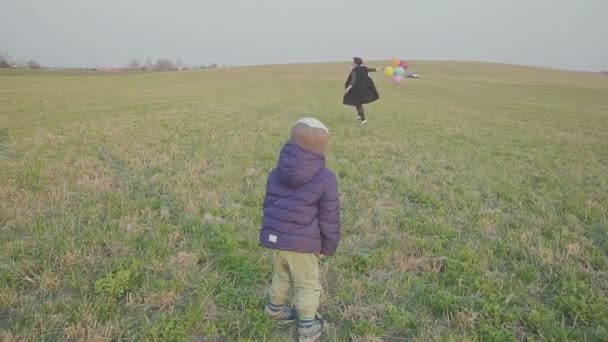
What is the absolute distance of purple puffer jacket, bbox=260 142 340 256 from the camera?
3.30 meters

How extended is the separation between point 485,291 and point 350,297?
4.43 feet

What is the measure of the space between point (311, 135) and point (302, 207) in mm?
589

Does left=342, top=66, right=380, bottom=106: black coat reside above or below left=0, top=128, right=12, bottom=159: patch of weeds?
above

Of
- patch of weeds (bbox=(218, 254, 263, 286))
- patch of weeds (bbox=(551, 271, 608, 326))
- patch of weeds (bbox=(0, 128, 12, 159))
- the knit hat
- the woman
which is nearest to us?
the knit hat

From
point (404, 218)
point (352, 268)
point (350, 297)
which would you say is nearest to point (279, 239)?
point (350, 297)

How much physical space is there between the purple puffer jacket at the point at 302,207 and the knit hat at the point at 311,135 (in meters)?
0.05

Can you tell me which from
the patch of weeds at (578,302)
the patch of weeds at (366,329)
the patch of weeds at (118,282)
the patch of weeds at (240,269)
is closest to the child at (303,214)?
the patch of weeds at (366,329)

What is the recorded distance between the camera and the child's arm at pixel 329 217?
11.2 feet

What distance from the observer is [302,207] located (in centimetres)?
339

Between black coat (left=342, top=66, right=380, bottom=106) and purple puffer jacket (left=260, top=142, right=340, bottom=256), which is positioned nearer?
purple puffer jacket (left=260, top=142, right=340, bottom=256)

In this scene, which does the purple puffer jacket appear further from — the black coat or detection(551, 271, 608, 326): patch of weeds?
the black coat

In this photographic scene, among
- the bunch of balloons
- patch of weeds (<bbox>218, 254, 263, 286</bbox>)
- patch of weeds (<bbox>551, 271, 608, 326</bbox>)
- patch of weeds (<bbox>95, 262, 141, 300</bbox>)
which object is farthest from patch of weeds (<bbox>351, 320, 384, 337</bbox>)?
the bunch of balloons

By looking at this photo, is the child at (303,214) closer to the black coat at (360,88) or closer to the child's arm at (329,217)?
the child's arm at (329,217)

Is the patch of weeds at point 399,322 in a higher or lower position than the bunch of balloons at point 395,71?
lower
